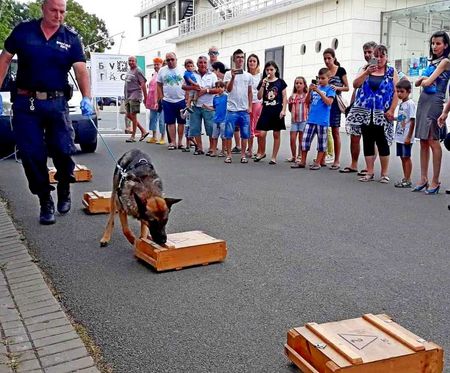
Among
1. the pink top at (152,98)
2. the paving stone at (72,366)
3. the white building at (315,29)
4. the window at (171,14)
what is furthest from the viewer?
the window at (171,14)

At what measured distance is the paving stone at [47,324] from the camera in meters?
3.45

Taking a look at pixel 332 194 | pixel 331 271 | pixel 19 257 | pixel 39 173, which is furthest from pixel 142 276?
pixel 332 194

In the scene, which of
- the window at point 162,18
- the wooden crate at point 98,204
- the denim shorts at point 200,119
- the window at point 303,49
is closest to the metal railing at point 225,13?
the window at point 303,49

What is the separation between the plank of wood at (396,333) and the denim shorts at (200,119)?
30.2ft

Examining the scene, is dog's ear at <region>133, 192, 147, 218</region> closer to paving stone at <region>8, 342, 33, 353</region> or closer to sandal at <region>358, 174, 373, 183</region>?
paving stone at <region>8, 342, 33, 353</region>

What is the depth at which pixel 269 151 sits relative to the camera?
44.0ft

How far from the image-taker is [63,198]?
6.47 m

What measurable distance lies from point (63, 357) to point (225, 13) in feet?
109

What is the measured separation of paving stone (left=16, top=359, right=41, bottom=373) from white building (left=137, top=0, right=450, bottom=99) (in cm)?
1901

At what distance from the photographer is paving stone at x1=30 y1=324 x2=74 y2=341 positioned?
3.35m

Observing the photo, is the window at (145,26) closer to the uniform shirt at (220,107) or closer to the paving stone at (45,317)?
the uniform shirt at (220,107)

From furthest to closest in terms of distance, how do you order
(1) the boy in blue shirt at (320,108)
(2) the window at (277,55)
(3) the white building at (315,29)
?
(2) the window at (277,55), (3) the white building at (315,29), (1) the boy in blue shirt at (320,108)

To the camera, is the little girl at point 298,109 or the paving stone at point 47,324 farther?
the little girl at point 298,109

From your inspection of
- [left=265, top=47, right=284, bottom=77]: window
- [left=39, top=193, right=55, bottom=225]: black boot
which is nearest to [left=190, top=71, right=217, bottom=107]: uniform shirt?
[left=39, top=193, right=55, bottom=225]: black boot
